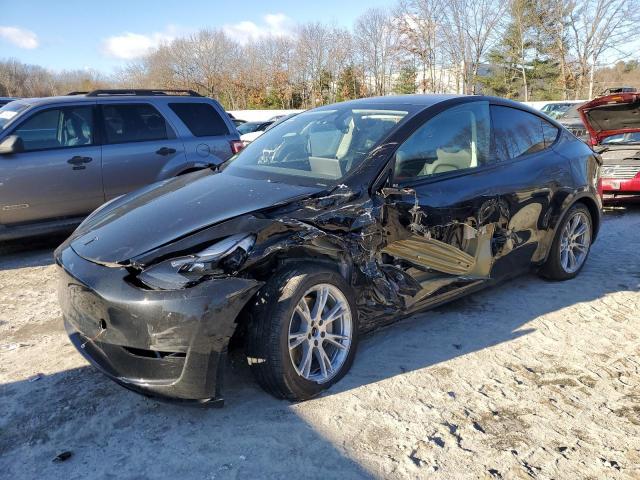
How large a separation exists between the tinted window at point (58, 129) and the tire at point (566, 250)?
17.1 feet

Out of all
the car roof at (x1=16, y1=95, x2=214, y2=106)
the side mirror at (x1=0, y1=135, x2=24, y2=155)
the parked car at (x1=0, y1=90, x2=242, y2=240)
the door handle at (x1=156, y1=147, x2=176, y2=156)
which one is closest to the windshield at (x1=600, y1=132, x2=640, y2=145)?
the parked car at (x1=0, y1=90, x2=242, y2=240)

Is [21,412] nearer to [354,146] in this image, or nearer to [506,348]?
[354,146]

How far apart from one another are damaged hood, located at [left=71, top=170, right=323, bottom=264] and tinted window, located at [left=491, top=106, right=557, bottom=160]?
1.81 metres

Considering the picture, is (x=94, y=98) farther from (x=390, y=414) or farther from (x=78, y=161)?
(x=390, y=414)

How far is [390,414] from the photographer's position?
2.81 m

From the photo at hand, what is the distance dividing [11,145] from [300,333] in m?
4.45

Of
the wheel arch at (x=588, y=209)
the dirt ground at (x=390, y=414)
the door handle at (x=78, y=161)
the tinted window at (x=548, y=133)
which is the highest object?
the tinted window at (x=548, y=133)

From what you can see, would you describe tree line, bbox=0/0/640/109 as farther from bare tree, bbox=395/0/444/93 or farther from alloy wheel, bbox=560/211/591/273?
alloy wheel, bbox=560/211/591/273

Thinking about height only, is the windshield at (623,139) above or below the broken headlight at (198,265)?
above

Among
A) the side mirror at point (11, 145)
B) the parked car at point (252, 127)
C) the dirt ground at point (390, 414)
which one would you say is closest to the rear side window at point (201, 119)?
the side mirror at point (11, 145)

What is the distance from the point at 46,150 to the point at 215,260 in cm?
430

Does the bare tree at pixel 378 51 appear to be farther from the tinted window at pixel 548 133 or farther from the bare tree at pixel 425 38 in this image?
the tinted window at pixel 548 133

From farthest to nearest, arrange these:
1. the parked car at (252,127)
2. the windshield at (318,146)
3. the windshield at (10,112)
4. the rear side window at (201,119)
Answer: the parked car at (252,127) < the rear side window at (201,119) < the windshield at (10,112) < the windshield at (318,146)

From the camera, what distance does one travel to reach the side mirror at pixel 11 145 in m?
5.54
